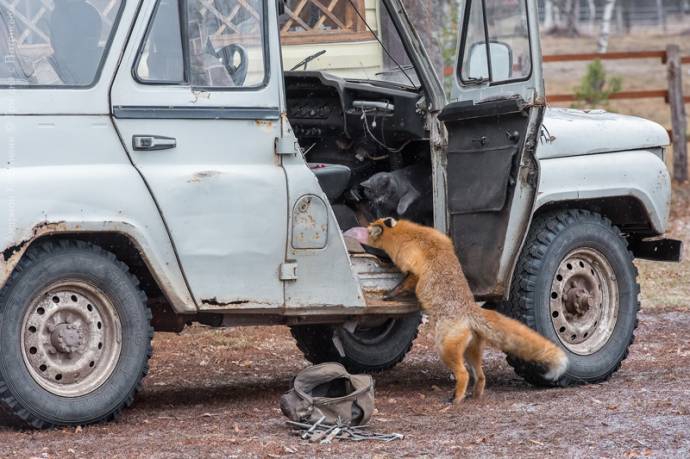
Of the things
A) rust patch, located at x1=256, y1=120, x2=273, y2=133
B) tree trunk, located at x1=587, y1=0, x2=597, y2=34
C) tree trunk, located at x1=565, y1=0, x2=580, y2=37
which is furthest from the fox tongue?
tree trunk, located at x1=587, y1=0, x2=597, y2=34

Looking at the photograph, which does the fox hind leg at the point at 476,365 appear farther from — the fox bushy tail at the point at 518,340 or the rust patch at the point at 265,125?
the rust patch at the point at 265,125

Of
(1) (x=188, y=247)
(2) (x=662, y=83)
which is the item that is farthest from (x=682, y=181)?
(2) (x=662, y=83)

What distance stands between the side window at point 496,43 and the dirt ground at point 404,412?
177 cm

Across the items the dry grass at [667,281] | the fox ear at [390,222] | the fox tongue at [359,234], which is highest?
the fox ear at [390,222]

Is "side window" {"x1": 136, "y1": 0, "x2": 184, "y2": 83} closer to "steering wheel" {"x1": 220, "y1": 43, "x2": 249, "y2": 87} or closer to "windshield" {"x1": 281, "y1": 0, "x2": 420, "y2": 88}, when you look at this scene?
"steering wheel" {"x1": 220, "y1": 43, "x2": 249, "y2": 87}

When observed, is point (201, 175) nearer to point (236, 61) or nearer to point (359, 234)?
point (236, 61)

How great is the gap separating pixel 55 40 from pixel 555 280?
3060 mm

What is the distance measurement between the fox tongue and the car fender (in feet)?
3.10

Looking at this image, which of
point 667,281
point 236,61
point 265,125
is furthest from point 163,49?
point 667,281

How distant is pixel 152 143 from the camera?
6051mm

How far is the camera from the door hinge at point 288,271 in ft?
21.1

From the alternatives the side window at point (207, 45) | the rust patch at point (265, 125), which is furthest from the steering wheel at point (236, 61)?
the rust patch at point (265, 125)

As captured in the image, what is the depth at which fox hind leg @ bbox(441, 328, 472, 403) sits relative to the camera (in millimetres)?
6723

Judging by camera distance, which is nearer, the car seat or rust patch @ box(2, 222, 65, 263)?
rust patch @ box(2, 222, 65, 263)
